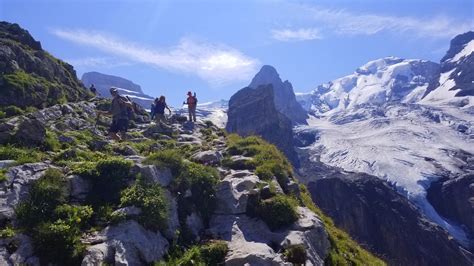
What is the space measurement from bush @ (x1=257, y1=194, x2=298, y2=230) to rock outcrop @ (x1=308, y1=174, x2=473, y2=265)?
123 metres

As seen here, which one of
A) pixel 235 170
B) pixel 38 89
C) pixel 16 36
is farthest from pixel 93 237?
pixel 16 36

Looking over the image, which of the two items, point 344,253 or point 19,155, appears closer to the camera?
point 19,155

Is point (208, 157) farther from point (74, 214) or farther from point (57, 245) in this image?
point (57, 245)

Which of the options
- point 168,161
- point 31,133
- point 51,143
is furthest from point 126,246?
point 31,133

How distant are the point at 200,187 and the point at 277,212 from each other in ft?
10.6

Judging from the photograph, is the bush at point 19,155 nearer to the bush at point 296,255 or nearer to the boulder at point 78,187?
the boulder at point 78,187

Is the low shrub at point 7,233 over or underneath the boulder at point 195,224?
over

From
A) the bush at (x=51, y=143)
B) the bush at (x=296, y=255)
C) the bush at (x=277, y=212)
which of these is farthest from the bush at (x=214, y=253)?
the bush at (x=51, y=143)

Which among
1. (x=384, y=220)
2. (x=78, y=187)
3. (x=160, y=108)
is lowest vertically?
(x=384, y=220)

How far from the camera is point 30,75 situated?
33.5 meters

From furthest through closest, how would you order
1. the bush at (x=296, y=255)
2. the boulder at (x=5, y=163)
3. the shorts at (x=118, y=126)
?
the shorts at (x=118, y=126) < the boulder at (x=5, y=163) < the bush at (x=296, y=255)

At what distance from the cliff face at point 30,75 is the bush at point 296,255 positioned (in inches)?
816

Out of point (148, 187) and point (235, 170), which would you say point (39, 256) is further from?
point (235, 170)

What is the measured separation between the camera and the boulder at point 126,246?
13.3m
